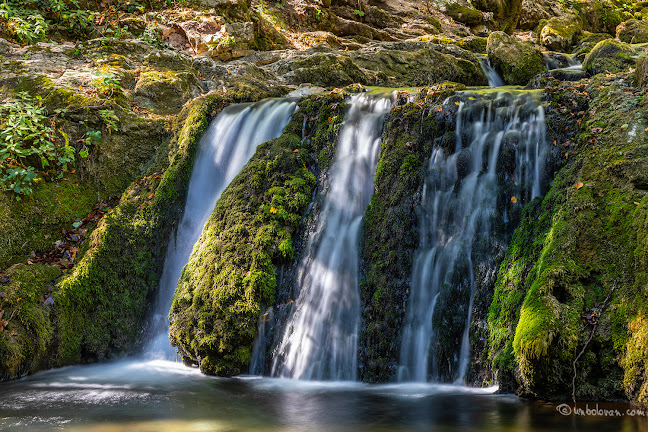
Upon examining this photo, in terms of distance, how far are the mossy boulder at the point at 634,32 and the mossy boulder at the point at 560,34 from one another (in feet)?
4.50

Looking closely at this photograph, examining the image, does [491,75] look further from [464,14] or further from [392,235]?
[464,14]

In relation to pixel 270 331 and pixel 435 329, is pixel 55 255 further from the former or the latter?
pixel 435 329

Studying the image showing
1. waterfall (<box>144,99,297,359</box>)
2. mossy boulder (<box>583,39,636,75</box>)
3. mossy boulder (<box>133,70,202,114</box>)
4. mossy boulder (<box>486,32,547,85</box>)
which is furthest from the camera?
mossy boulder (<box>486,32,547,85</box>)

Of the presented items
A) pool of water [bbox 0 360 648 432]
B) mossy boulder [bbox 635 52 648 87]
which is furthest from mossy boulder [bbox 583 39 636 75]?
pool of water [bbox 0 360 648 432]

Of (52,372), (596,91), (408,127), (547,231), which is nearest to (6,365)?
(52,372)

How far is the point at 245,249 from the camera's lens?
582 cm

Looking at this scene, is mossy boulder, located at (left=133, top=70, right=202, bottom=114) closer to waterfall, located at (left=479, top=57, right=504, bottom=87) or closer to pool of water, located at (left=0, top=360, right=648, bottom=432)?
pool of water, located at (left=0, top=360, right=648, bottom=432)

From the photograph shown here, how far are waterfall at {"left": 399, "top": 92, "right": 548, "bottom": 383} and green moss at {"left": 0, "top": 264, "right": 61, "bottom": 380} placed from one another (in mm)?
4072

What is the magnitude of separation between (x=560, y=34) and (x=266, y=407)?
13.8 metres

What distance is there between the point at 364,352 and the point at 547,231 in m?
2.22

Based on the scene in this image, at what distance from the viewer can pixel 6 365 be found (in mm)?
5055

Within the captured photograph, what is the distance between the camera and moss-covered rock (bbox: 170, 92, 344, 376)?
5.33m

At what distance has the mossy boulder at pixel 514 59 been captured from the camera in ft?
34.6

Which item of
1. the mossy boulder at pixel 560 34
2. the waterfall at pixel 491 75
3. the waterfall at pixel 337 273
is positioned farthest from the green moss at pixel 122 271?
the mossy boulder at pixel 560 34
